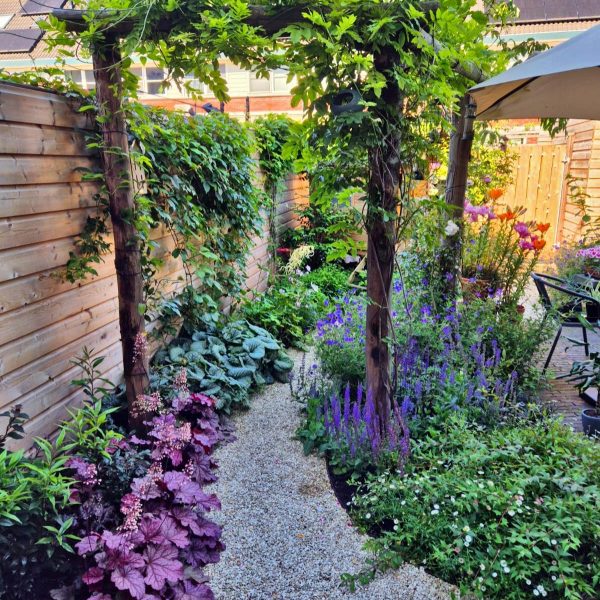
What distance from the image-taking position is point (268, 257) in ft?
20.2

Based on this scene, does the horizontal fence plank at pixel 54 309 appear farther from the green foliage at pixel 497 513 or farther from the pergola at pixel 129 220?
the green foliage at pixel 497 513

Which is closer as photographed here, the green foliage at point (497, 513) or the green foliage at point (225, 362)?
the green foliage at point (497, 513)

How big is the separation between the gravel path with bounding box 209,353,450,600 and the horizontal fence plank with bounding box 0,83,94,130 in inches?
81.3

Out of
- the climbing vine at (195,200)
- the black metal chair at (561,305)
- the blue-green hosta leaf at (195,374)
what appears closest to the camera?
the climbing vine at (195,200)

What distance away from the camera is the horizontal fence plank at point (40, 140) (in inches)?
81.5

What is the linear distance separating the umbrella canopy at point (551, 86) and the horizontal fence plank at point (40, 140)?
2.27m

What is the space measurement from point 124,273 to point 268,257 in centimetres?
363

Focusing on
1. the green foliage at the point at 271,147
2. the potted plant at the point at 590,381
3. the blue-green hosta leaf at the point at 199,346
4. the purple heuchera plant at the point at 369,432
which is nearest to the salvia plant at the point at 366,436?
the purple heuchera plant at the point at 369,432

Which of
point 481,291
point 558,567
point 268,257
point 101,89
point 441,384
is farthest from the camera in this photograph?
point 268,257

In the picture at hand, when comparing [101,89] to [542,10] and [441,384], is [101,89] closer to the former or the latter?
[441,384]

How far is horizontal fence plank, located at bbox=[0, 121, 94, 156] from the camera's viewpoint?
2069mm

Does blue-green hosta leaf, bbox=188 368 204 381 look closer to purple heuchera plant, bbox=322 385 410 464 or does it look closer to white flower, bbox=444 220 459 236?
purple heuchera plant, bbox=322 385 410 464

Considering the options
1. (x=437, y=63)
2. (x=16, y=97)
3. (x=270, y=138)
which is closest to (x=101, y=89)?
(x=16, y=97)

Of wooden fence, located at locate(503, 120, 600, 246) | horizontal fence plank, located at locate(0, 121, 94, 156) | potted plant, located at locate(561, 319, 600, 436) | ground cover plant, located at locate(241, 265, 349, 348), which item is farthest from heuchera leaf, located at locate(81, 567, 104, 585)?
wooden fence, located at locate(503, 120, 600, 246)
